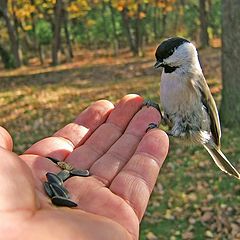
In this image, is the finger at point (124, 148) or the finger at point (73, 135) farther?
the finger at point (73, 135)

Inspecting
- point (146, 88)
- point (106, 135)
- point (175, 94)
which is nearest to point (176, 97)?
point (175, 94)

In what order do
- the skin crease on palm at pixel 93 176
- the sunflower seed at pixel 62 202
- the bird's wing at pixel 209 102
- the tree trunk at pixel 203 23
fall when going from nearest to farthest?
the skin crease on palm at pixel 93 176 → the sunflower seed at pixel 62 202 → the bird's wing at pixel 209 102 → the tree trunk at pixel 203 23

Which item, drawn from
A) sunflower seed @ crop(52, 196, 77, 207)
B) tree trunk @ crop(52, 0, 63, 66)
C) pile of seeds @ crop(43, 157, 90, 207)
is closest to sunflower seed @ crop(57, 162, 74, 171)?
pile of seeds @ crop(43, 157, 90, 207)

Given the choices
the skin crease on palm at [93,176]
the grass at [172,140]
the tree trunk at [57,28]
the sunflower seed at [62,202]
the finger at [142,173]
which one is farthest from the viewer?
the tree trunk at [57,28]

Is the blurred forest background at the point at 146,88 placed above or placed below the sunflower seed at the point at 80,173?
below

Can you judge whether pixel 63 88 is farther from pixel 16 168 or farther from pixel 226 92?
pixel 16 168

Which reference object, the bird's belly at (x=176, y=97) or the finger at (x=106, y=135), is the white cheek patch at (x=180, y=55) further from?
the finger at (x=106, y=135)

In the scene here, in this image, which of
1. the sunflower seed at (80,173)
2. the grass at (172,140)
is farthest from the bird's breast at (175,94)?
the grass at (172,140)

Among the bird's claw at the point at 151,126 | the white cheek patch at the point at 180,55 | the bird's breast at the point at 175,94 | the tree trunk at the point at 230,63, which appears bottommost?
the tree trunk at the point at 230,63

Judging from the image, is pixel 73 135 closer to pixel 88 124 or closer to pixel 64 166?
pixel 88 124
